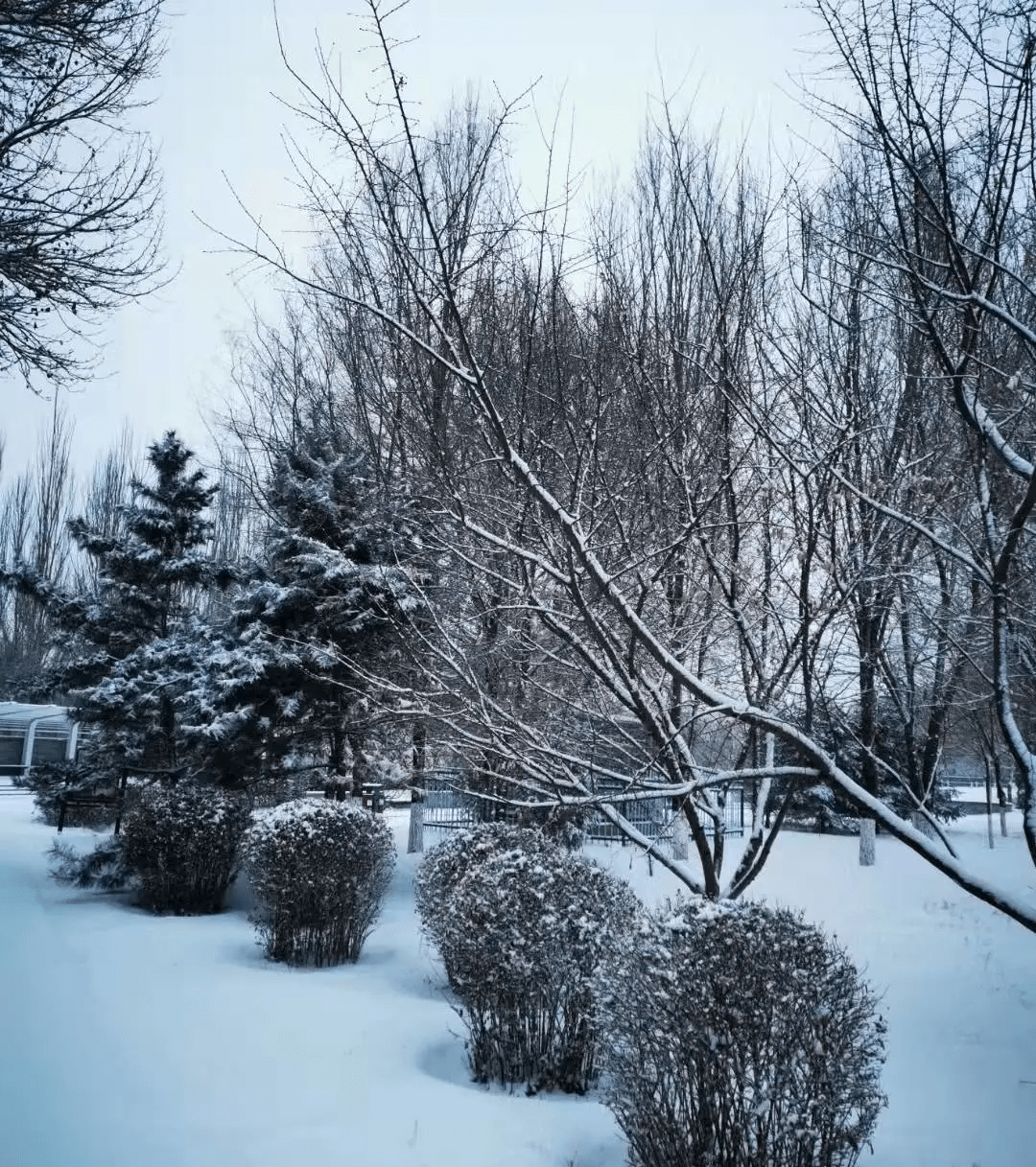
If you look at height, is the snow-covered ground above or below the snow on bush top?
below

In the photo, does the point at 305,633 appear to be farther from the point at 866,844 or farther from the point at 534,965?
the point at 866,844

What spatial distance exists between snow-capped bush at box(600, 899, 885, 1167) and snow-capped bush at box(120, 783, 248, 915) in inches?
276

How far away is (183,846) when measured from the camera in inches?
377

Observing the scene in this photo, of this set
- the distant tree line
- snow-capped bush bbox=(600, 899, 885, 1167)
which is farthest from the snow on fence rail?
snow-capped bush bbox=(600, 899, 885, 1167)

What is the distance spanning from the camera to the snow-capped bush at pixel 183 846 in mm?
9547

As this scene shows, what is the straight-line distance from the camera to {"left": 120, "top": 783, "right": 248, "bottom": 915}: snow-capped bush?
9.55 m

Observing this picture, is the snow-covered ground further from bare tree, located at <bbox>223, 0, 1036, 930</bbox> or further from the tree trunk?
the tree trunk

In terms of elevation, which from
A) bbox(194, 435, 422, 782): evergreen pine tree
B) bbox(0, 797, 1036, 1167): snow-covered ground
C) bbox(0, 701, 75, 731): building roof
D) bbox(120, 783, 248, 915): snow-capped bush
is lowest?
bbox(0, 797, 1036, 1167): snow-covered ground

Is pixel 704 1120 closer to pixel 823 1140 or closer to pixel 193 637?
pixel 823 1140

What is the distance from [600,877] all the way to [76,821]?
13060 mm

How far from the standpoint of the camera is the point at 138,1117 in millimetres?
4211

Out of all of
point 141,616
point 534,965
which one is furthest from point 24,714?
point 534,965

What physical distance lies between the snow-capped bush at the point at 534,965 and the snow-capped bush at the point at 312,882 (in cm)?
249

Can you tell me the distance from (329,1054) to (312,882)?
95.4 inches
